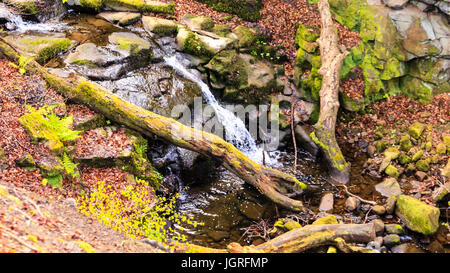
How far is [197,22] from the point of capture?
11.7 meters

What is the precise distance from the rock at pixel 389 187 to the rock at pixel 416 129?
7.27ft

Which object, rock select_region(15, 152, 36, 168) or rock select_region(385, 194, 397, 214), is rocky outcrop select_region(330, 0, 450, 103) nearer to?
rock select_region(385, 194, 397, 214)

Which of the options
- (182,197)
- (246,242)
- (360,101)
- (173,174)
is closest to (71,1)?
(173,174)

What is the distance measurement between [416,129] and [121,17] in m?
10.7

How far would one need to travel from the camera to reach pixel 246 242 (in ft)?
24.1

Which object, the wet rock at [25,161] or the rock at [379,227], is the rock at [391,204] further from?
the wet rock at [25,161]

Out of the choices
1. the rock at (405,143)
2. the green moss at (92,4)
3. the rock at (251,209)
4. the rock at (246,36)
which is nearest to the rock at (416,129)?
the rock at (405,143)

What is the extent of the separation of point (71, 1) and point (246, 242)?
1019cm

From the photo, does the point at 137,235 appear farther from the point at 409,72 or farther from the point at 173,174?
the point at 409,72

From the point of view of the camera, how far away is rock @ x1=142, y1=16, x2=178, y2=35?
1088 centimetres

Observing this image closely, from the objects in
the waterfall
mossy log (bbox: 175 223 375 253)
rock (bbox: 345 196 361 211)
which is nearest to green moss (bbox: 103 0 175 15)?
the waterfall

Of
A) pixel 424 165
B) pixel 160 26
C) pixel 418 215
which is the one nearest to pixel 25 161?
pixel 160 26

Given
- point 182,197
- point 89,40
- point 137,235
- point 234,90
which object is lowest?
point 182,197
